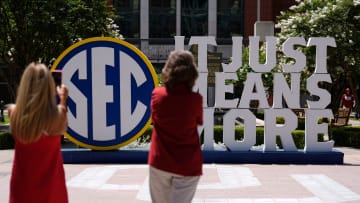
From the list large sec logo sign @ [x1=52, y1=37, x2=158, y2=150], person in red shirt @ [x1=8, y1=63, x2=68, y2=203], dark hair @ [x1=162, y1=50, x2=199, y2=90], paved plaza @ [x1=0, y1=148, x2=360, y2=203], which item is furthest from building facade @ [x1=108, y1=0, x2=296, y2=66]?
person in red shirt @ [x1=8, y1=63, x2=68, y2=203]

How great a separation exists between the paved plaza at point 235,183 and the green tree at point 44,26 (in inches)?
345

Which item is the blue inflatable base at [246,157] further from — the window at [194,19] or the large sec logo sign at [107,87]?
the window at [194,19]

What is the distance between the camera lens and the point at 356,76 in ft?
69.9

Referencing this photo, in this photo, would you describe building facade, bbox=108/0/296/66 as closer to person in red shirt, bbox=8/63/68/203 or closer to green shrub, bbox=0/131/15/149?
green shrub, bbox=0/131/15/149

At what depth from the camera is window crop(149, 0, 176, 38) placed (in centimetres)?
4688

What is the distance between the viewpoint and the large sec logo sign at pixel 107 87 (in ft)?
38.9

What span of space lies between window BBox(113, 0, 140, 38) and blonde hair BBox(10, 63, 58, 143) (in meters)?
43.4

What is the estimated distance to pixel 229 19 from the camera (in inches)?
1873

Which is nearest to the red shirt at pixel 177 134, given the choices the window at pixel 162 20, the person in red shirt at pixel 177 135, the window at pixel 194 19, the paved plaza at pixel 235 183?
the person in red shirt at pixel 177 135

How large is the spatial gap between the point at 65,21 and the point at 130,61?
8692mm

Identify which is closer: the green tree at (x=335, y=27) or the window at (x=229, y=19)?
the green tree at (x=335, y=27)

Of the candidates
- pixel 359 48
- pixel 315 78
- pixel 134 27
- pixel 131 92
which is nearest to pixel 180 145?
pixel 131 92

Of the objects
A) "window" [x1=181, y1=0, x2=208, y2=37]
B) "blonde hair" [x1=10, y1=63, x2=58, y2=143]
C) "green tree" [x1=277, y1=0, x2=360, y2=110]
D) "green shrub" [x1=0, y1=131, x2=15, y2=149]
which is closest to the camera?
"blonde hair" [x1=10, y1=63, x2=58, y2=143]

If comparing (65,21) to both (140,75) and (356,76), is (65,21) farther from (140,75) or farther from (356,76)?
(356,76)
